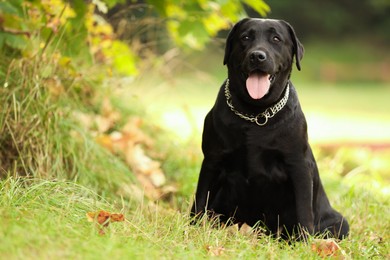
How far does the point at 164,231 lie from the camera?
342 cm

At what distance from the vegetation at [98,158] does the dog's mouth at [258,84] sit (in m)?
0.70

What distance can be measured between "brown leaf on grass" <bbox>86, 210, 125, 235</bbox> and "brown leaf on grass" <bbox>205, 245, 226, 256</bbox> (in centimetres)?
41

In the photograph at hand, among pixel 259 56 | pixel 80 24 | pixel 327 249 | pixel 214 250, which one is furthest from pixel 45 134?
pixel 327 249

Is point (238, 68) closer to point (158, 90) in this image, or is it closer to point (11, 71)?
point (11, 71)

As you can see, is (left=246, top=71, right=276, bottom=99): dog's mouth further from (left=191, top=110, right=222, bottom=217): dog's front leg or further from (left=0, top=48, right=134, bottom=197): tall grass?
(left=0, top=48, right=134, bottom=197): tall grass

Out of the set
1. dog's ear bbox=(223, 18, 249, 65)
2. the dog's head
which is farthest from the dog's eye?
dog's ear bbox=(223, 18, 249, 65)

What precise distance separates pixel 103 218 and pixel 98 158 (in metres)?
1.67

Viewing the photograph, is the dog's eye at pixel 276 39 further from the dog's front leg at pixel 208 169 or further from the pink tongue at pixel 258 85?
the dog's front leg at pixel 208 169

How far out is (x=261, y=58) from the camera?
11.6 ft

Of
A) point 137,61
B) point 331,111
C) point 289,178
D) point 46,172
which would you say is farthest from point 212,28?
point 331,111

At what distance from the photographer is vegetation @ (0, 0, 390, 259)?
3.06 metres

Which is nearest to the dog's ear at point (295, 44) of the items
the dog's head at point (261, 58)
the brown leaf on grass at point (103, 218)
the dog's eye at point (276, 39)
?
the dog's head at point (261, 58)

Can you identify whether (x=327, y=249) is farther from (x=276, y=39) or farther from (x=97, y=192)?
(x=97, y=192)

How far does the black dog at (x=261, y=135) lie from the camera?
3.63m
